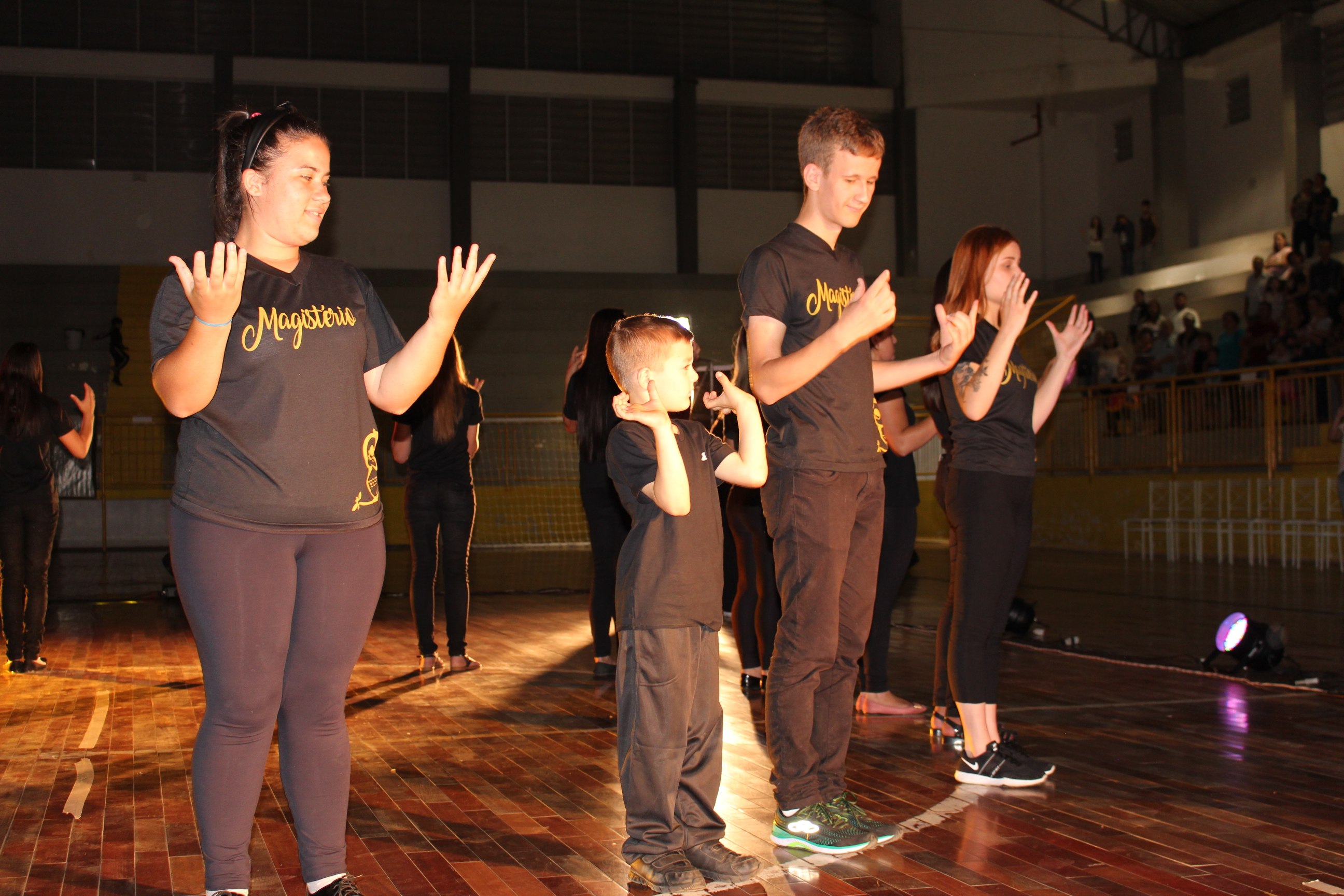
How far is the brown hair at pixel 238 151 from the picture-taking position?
250 centimetres

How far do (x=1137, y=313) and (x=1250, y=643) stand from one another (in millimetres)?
13466

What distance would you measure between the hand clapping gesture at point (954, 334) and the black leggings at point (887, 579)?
1.67m

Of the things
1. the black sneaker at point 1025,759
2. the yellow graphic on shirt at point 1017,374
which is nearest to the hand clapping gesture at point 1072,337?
the yellow graphic on shirt at point 1017,374

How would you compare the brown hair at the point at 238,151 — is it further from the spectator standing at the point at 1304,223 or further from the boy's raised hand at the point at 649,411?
the spectator standing at the point at 1304,223

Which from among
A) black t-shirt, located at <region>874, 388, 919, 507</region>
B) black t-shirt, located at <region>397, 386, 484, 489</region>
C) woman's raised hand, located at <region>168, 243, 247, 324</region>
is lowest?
black t-shirt, located at <region>874, 388, 919, 507</region>

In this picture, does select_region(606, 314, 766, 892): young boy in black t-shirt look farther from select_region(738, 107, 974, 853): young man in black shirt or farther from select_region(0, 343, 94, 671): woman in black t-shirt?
select_region(0, 343, 94, 671): woman in black t-shirt

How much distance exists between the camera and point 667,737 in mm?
2850

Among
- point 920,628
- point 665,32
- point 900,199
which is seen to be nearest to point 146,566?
point 920,628

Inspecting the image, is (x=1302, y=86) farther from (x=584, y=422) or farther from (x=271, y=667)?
(x=271, y=667)

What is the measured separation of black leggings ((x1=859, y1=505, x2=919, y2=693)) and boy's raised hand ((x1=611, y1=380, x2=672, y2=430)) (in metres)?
2.49

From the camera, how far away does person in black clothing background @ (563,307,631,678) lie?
17.5 ft

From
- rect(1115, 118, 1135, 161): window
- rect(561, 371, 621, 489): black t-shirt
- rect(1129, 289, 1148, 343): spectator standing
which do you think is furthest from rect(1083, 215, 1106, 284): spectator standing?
rect(561, 371, 621, 489): black t-shirt

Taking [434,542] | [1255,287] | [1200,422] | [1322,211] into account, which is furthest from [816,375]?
[1322,211]

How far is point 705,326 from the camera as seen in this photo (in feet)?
71.8
